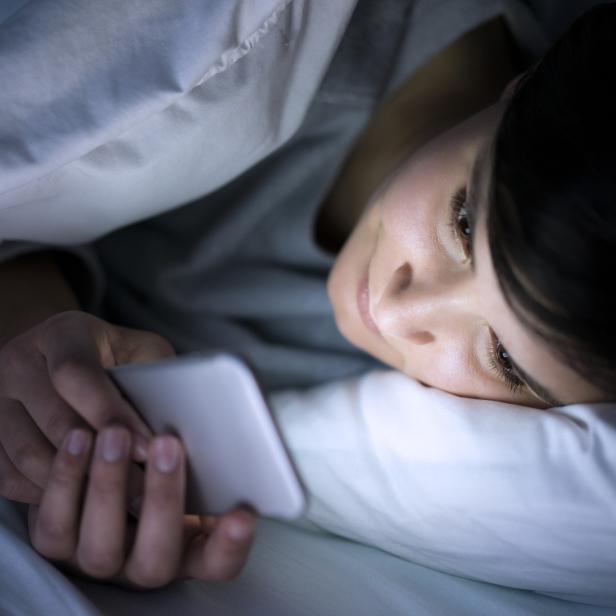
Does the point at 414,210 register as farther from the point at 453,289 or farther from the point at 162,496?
the point at 162,496

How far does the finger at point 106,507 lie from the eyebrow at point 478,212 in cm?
34

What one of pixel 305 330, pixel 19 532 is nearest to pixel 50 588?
pixel 19 532

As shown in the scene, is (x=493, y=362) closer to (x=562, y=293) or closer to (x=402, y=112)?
(x=562, y=293)

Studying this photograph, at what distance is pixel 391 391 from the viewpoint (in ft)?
2.29

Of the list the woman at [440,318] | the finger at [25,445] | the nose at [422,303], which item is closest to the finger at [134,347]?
the woman at [440,318]

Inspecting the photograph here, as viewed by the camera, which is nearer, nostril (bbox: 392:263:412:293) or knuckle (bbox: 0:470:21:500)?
knuckle (bbox: 0:470:21:500)

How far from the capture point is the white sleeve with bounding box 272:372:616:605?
0.61 meters

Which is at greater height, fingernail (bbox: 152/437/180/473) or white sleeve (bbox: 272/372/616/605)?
fingernail (bbox: 152/437/180/473)

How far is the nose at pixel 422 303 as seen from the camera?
650mm

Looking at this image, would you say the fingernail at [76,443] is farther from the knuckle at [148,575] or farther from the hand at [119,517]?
the knuckle at [148,575]

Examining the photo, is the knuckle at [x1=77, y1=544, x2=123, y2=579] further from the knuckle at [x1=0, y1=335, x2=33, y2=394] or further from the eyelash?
the eyelash

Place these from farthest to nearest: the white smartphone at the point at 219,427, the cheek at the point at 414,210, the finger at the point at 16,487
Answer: the cheek at the point at 414,210, the finger at the point at 16,487, the white smartphone at the point at 219,427

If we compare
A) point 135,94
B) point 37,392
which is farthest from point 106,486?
point 135,94

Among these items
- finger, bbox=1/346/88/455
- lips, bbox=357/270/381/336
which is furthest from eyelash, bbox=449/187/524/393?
finger, bbox=1/346/88/455
